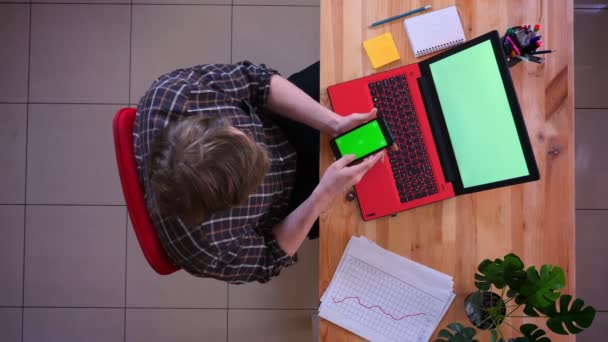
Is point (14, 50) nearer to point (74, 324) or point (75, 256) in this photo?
point (75, 256)

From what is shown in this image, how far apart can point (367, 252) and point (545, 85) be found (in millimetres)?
682

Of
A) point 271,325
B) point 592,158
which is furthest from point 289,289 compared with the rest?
point 592,158

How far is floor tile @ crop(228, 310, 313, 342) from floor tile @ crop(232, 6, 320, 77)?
111 centimetres

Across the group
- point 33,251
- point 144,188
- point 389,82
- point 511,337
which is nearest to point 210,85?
point 144,188

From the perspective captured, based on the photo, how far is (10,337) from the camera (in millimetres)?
2039

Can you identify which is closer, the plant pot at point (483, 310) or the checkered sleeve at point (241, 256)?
the checkered sleeve at point (241, 256)

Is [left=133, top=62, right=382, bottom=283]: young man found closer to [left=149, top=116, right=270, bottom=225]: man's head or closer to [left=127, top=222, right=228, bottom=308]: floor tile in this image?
[left=149, top=116, right=270, bottom=225]: man's head

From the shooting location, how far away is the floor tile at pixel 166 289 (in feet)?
6.52

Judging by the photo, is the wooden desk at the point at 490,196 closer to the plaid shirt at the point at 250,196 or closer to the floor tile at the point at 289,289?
the plaid shirt at the point at 250,196

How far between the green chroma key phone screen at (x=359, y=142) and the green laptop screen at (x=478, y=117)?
200 millimetres

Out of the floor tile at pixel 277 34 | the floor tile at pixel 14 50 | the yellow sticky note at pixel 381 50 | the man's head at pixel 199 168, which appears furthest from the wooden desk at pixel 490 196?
the floor tile at pixel 14 50

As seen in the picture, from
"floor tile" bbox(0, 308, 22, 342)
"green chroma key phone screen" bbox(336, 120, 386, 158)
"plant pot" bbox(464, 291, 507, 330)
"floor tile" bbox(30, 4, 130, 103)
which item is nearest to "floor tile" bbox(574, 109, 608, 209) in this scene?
Result: "plant pot" bbox(464, 291, 507, 330)

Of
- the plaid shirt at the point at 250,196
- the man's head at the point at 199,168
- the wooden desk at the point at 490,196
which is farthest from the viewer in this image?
the wooden desk at the point at 490,196

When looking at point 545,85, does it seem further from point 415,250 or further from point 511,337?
point 511,337
